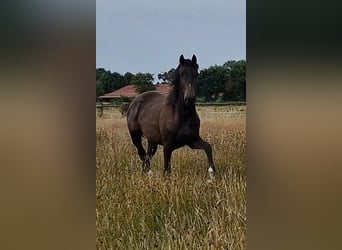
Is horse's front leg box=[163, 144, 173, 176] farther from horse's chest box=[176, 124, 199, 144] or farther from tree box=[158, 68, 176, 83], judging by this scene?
tree box=[158, 68, 176, 83]

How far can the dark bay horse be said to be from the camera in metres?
2.19

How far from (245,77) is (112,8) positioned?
78 cm

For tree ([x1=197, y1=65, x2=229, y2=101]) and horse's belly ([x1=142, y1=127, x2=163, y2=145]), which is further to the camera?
horse's belly ([x1=142, y1=127, x2=163, y2=145])

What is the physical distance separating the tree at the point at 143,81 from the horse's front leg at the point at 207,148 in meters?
0.37

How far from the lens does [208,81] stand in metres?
2.16

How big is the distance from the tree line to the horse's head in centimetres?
3

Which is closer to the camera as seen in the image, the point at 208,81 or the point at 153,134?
the point at 208,81

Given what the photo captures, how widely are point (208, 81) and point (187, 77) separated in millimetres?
112

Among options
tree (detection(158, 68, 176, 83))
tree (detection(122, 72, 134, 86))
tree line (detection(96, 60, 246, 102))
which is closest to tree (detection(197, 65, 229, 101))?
tree line (detection(96, 60, 246, 102))

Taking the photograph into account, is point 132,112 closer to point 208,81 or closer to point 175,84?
point 175,84

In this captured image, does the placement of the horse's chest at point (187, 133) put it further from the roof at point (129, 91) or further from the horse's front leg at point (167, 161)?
the roof at point (129, 91)

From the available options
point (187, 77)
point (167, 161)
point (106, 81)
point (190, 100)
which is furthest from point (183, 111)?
point (106, 81)

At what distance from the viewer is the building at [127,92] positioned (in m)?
2.17
